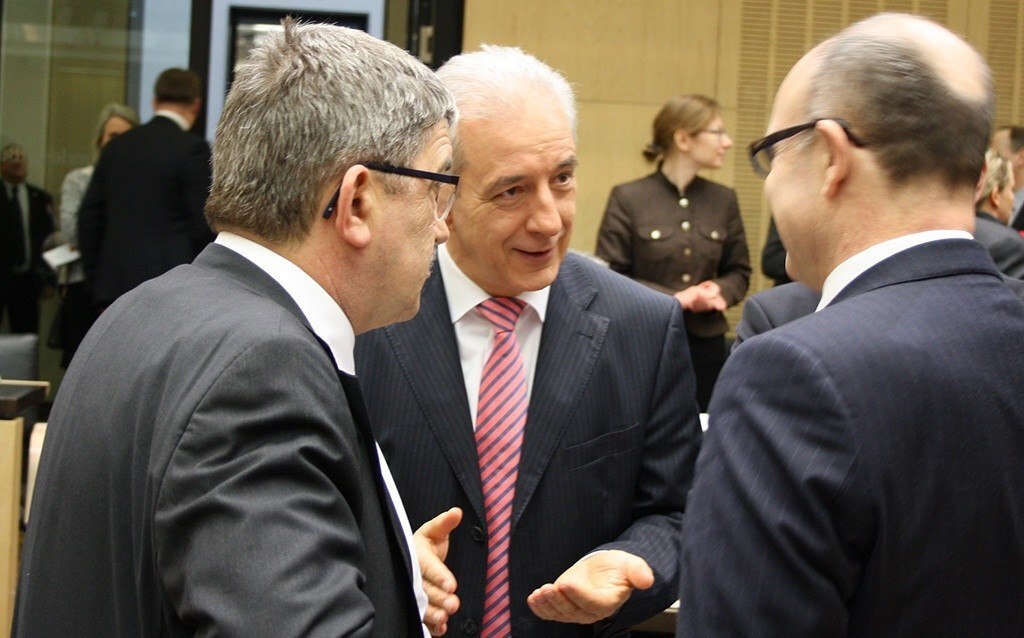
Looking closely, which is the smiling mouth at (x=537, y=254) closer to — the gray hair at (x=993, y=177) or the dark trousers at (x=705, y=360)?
the gray hair at (x=993, y=177)

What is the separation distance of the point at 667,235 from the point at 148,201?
2.32 meters

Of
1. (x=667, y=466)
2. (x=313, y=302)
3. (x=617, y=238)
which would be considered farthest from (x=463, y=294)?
(x=617, y=238)

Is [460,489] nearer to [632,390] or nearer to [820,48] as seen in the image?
[632,390]

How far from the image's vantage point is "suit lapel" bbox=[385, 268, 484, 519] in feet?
6.18

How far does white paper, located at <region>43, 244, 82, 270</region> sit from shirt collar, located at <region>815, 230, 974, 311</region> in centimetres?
513

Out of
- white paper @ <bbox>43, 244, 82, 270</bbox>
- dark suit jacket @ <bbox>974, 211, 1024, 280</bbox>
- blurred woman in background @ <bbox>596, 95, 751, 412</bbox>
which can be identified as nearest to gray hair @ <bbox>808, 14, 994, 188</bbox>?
dark suit jacket @ <bbox>974, 211, 1024, 280</bbox>

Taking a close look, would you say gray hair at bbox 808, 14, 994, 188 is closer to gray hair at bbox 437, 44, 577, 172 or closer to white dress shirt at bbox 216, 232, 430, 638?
white dress shirt at bbox 216, 232, 430, 638

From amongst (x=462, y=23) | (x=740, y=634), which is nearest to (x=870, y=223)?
(x=740, y=634)

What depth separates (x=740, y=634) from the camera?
48.2 inches

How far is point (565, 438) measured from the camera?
1916 mm

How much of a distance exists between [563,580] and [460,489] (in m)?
0.27

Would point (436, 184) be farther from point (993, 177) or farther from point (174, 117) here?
point (174, 117)

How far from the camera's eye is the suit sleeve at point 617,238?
17.0ft

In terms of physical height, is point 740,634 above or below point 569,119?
below
